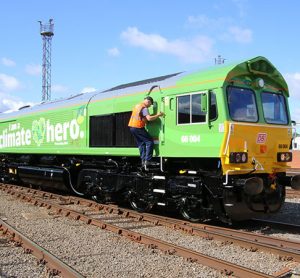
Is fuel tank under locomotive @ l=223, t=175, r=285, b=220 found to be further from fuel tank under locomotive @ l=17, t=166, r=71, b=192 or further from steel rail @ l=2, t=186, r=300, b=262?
fuel tank under locomotive @ l=17, t=166, r=71, b=192

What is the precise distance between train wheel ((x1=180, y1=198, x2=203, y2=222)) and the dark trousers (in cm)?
139

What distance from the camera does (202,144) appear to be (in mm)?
8875

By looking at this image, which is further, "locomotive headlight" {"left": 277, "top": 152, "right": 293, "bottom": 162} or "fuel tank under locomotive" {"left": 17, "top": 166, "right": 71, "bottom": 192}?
"fuel tank under locomotive" {"left": 17, "top": 166, "right": 71, "bottom": 192}

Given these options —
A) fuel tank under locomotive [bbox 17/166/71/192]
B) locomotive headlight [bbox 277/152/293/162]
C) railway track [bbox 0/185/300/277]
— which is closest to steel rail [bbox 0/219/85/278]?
railway track [bbox 0/185/300/277]

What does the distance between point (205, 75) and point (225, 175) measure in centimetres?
208

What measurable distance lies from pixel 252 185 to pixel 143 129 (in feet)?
9.76

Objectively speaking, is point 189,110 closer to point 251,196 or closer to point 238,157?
point 238,157

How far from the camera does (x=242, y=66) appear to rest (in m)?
8.95

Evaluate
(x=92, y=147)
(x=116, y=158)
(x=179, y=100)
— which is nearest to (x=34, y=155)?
(x=92, y=147)

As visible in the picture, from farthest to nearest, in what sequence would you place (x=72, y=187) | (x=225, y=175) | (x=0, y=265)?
1. (x=72, y=187)
2. (x=225, y=175)
3. (x=0, y=265)

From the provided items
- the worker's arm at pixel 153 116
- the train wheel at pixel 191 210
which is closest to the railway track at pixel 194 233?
the train wheel at pixel 191 210

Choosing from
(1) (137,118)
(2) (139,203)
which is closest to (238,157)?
(1) (137,118)

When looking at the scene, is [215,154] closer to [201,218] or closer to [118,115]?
[201,218]

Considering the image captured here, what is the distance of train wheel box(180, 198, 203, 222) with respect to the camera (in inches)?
362
